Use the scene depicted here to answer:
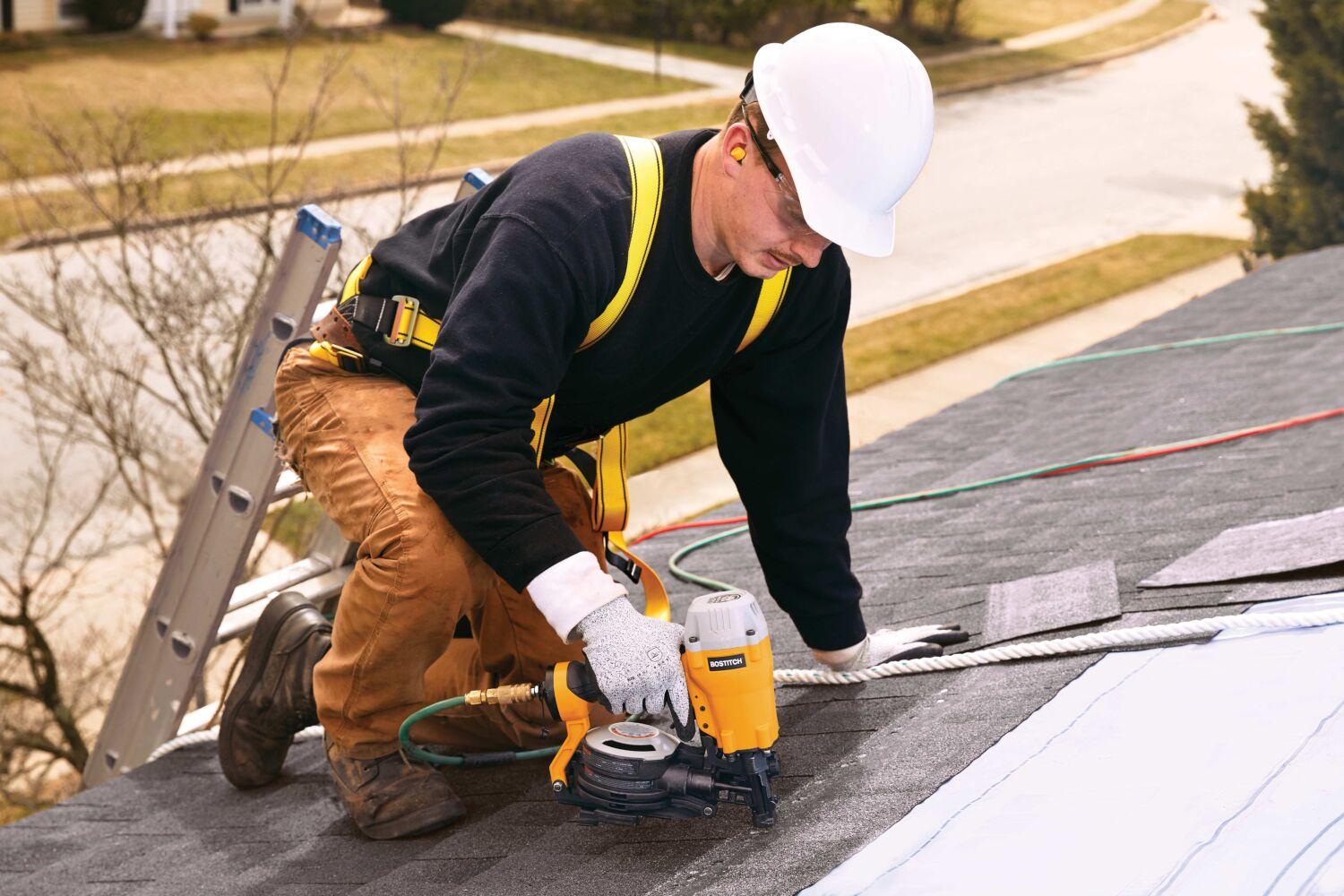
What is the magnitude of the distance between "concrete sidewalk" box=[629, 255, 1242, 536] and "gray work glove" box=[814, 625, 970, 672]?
6.21 metres

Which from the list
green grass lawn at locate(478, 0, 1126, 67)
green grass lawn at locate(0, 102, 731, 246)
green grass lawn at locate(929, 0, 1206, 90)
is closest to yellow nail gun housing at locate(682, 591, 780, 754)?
green grass lawn at locate(0, 102, 731, 246)

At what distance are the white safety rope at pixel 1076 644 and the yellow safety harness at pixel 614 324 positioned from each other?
0.43 meters

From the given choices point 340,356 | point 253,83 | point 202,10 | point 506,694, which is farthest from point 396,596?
point 202,10

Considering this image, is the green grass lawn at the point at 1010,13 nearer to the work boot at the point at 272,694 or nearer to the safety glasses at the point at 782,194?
the work boot at the point at 272,694

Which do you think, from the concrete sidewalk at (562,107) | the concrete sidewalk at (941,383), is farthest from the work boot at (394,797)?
the concrete sidewalk at (562,107)

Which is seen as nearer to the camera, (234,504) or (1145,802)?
(1145,802)

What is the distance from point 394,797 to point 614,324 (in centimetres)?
118

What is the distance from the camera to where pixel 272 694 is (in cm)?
331

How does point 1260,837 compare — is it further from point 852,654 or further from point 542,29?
point 542,29

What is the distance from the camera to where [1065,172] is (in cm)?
2011

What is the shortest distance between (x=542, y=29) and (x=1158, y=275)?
628 inches

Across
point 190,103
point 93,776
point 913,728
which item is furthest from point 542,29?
point 913,728

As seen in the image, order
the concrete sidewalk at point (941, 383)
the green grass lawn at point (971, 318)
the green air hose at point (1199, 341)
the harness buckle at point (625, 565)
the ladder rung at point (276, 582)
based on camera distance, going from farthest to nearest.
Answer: the green grass lawn at point (971, 318)
the concrete sidewalk at point (941, 383)
the green air hose at point (1199, 341)
the ladder rung at point (276, 582)
the harness buckle at point (625, 565)

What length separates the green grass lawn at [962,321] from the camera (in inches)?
431
